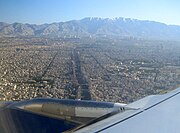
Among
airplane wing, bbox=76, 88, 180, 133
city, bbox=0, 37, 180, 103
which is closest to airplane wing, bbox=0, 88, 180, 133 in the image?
airplane wing, bbox=76, 88, 180, 133

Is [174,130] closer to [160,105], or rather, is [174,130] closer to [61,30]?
[160,105]

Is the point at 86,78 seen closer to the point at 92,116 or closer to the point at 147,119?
the point at 92,116

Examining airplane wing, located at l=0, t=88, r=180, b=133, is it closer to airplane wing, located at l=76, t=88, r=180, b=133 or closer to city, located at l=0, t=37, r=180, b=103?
airplane wing, located at l=76, t=88, r=180, b=133

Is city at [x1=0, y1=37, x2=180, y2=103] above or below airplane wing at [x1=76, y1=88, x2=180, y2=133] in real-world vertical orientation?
below

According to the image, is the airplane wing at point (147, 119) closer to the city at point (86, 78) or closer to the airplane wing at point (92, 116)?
the airplane wing at point (92, 116)

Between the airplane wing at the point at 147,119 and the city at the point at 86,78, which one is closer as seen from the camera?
the airplane wing at the point at 147,119

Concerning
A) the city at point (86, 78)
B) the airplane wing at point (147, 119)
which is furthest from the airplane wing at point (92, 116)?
the city at point (86, 78)

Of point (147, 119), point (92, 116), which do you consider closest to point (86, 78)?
point (92, 116)

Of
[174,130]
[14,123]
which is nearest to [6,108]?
[14,123]
